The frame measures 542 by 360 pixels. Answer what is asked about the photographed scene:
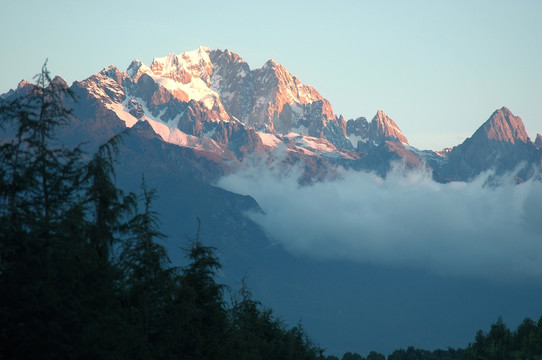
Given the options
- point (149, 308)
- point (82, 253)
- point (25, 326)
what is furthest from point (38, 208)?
point (149, 308)

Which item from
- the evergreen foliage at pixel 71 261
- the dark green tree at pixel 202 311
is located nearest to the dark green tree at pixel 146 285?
the evergreen foliage at pixel 71 261

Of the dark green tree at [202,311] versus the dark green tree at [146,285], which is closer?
the dark green tree at [146,285]

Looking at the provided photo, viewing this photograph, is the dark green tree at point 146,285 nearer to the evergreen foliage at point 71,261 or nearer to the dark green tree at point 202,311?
the evergreen foliage at point 71,261

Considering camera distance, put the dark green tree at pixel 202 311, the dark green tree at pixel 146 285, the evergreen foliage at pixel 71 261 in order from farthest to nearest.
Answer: the dark green tree at pixel 202 311 < the dark green tree at pixel 146 285 < the evergreen foliage at pixel 71 261

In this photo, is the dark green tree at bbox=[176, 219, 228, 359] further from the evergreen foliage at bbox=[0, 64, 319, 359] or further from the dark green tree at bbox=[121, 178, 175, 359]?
the dark green tree at bbox=[121, 178, 175, 359]

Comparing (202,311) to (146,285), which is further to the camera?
(202,311)

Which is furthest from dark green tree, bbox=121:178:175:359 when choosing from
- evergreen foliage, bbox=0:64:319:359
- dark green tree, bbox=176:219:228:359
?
dark green tree, bbox=176:219:228:359

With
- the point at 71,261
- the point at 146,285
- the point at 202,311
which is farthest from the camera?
the point at 202,311

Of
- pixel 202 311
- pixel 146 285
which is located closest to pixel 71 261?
pixel 146 285

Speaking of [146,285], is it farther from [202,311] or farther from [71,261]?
[71,261]

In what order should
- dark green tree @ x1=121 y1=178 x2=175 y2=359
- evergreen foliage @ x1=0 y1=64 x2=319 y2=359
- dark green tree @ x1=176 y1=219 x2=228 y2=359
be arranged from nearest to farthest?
evergreen foliage @ x1=0 y1=64 x2=319 y2=359 → dark green tree @ x1=121 y1=178 x2=175 y2=359 → dark green tree @ x1=176 y1=219 x2=228 y2=359

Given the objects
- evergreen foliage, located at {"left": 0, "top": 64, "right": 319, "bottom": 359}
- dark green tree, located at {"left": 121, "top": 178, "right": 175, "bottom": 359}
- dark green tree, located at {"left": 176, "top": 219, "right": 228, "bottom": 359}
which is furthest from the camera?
dark green tree, located at {"left": 176, "top": 219, "right": 228, "bottom": 359}

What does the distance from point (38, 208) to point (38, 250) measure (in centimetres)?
311

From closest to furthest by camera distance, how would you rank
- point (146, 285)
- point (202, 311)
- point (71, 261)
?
point (71, 261)
point (146, 285)
point (202, 311)
